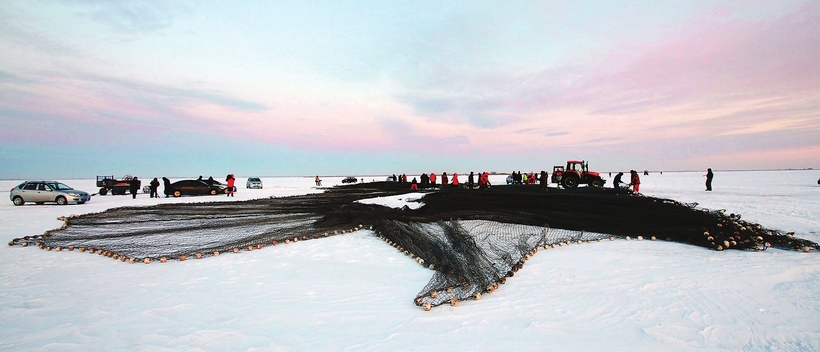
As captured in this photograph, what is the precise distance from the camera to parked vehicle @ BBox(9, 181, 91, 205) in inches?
745

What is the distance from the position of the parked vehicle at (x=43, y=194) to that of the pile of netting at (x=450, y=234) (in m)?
10.9

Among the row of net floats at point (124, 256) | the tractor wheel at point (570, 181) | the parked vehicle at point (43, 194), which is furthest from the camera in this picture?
the tractor wheel at point (570, 181)

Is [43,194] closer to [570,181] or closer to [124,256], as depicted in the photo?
[124,256]

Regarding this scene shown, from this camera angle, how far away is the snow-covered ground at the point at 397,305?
3.31m

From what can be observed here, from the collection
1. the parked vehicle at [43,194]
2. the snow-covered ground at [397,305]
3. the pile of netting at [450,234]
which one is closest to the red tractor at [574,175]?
the pile of netting at [450,234]

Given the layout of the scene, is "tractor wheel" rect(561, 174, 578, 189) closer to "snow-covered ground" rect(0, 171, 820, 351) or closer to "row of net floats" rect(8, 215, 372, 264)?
"snow-covered ground" rect(0, 171, 820, 351)

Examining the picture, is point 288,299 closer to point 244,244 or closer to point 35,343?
point 35,343

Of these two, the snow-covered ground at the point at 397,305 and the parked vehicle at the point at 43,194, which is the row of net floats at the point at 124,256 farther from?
the parked vehicle at the point at 43,194

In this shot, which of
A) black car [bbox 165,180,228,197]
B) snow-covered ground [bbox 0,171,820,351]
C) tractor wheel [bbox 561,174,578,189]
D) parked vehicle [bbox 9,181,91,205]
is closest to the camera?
A: snow-covered ground [bbox 0,171,820,351]

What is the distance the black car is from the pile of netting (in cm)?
1510

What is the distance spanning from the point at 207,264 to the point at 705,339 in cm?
657

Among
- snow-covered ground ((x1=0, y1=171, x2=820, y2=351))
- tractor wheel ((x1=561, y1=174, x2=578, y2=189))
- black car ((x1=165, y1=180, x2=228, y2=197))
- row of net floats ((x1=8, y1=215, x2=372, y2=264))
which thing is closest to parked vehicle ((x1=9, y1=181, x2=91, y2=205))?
black car ((x1=165, y1=180, x2=228, y2=197))

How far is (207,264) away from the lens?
20.2 ft

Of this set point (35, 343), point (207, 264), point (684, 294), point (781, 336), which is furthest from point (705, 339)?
point (207, 264)
